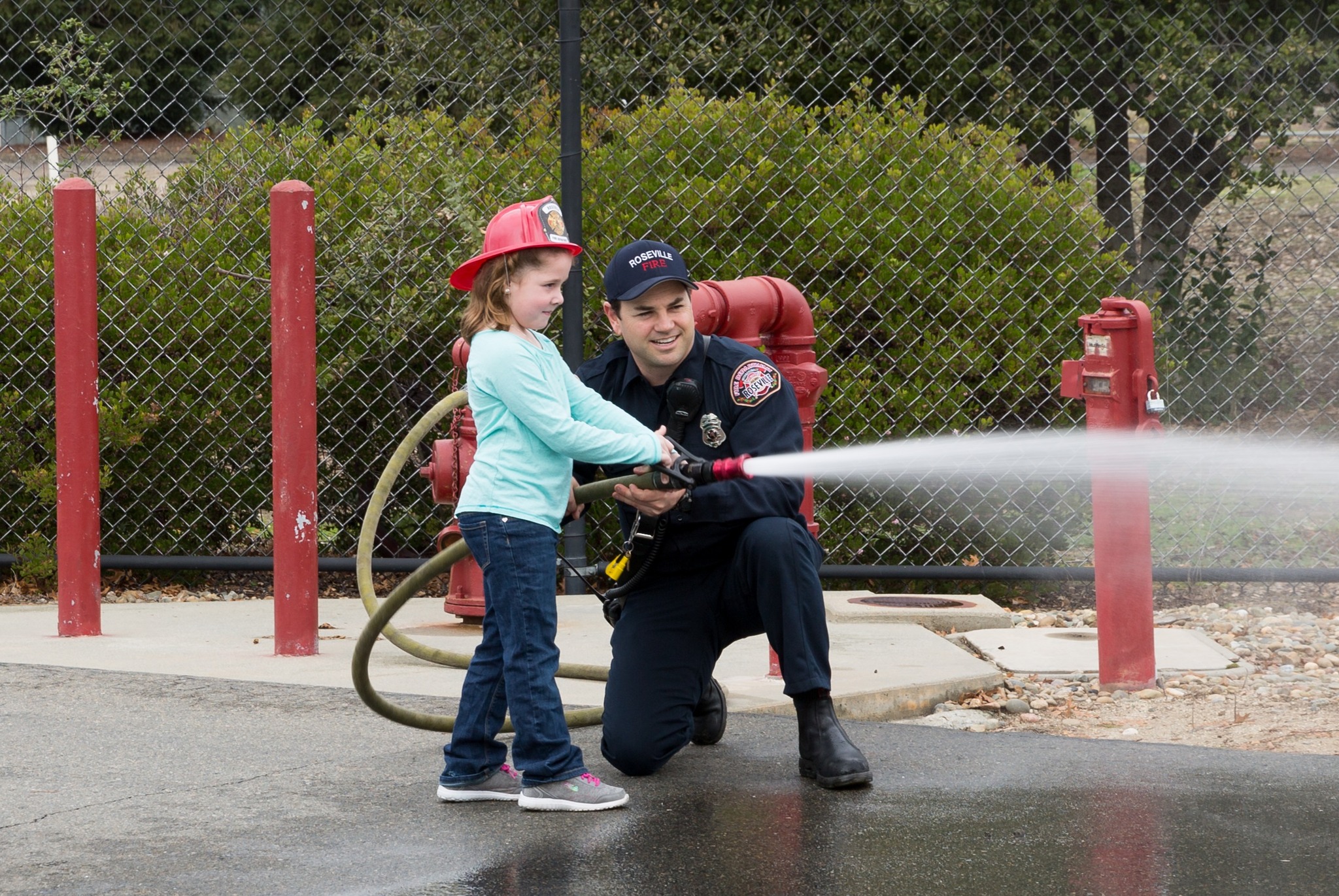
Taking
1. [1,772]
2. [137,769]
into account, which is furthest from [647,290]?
[1,772]

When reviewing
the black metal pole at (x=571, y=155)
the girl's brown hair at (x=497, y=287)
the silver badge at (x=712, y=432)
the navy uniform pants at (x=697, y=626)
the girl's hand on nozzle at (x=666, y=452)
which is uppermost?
the black metal pole at (x=571, y=155)

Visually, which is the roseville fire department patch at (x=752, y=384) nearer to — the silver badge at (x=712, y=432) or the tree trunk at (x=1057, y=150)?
the silver badge at (x=712, y=432)

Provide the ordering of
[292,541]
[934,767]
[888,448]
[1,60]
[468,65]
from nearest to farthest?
[934,767] → [292,541] → [888,448] → [1,60] → [468,65]

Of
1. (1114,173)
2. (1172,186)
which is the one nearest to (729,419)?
(1114,173)

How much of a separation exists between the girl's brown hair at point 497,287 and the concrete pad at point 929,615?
248 cm

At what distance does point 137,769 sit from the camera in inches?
154

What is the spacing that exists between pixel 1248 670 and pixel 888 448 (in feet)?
5.01

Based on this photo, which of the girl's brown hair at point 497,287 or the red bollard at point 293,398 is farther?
the red bollard at point 293,398

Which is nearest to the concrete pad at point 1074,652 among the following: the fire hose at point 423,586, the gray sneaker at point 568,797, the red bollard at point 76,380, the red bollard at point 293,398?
the fire hose at point 423,586

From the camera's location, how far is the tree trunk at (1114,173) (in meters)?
6.59

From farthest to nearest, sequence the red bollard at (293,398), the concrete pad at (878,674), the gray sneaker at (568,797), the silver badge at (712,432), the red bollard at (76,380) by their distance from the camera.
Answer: the red bollard at (76,380)
the red bollard at (293,398)
the concrete pad at (878,674)
the silver badge at (712,432)
the gray sneaker at (568,797)

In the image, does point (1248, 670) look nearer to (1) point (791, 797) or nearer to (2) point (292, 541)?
(1) point (791, 797)

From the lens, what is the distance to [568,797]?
3580 mm

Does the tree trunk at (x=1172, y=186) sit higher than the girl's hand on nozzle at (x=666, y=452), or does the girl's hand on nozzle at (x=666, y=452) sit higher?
the tree trunk at (x=1172, y=186)
